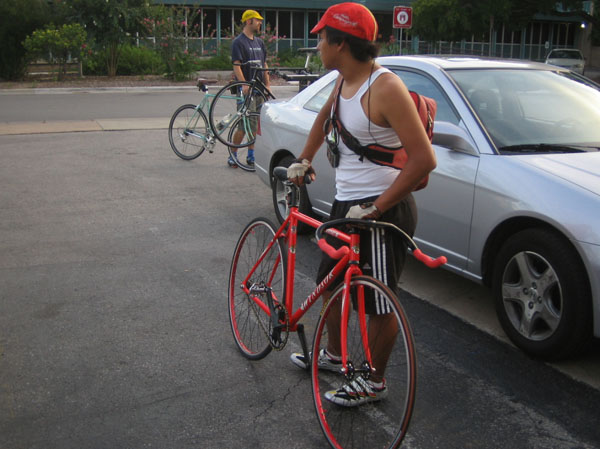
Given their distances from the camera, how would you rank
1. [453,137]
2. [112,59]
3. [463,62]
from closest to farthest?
[453,137] < [463,62] < [112,59]

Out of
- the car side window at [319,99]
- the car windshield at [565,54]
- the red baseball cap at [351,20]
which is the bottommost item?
the car side window at [319,99]

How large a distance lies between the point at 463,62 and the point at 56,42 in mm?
21019

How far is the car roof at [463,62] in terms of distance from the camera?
510 centimetres

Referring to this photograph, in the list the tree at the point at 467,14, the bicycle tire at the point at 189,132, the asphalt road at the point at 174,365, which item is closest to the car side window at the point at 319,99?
the asphalt road at the point at 174,365

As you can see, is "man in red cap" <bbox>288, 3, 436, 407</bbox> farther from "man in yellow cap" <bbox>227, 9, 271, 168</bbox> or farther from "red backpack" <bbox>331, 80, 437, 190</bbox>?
"man in yellow cap" <bbox>227, 9, 271, 168</bbox>

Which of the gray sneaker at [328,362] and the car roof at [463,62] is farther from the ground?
the car roof at [463,62]

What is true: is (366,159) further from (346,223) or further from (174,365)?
(174,365)

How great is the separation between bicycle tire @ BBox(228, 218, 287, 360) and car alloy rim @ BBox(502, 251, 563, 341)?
1.35 m

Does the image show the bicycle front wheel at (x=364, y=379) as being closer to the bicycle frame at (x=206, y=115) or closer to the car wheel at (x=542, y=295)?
the car wheel at (x=542, y=295)

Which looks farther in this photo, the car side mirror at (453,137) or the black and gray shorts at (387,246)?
the car side mirror at (453,137)

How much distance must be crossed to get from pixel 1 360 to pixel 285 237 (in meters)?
1.79

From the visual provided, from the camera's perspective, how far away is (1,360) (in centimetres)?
398

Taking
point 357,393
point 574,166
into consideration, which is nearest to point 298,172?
point 357,393

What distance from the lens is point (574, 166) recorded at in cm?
409
